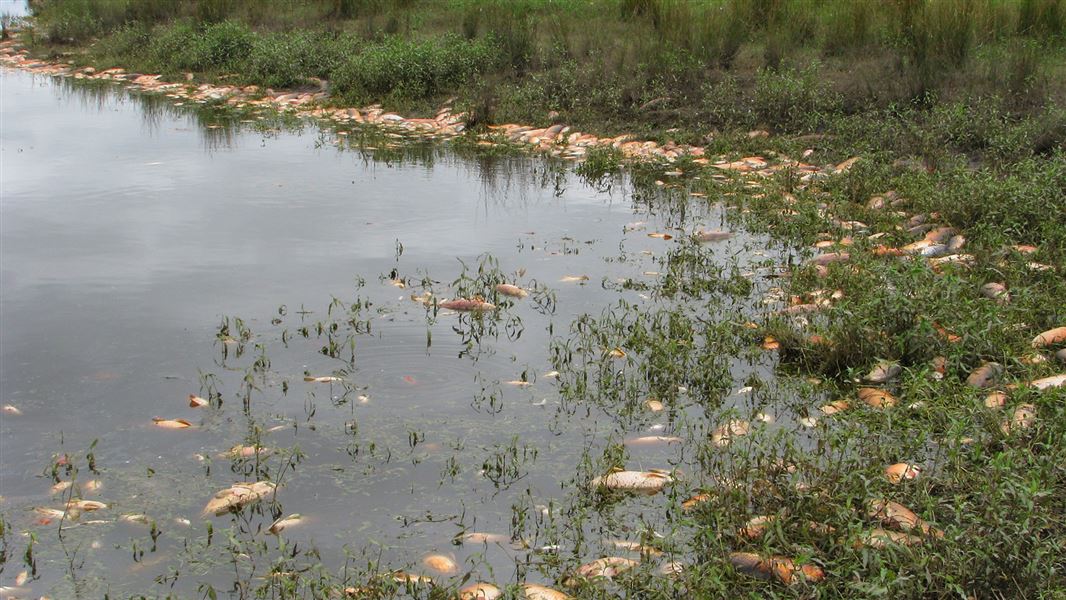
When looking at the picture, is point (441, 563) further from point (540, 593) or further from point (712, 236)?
point (712, 236)

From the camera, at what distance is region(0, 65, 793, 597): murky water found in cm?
319

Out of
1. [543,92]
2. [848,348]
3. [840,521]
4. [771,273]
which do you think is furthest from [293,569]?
[543,92]

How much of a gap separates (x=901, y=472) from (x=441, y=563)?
1.38 m

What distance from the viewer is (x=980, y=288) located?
495 centimetres

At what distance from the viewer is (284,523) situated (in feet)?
10.6

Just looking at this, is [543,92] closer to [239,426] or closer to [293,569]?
[239,426]

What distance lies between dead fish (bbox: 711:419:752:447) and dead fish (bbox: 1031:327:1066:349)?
134 centimetres

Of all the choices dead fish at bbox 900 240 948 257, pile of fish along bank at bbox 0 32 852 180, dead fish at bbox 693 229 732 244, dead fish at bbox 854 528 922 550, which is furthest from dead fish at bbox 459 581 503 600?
pile of fish along bank at bbox 0 32 852 180

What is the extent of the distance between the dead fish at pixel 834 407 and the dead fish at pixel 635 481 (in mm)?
781

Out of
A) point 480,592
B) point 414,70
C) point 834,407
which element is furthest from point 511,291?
point 414,70

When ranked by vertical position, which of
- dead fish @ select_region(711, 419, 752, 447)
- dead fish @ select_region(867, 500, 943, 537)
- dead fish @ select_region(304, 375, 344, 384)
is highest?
dead fish @ select_region(867, 500, 943, 537)

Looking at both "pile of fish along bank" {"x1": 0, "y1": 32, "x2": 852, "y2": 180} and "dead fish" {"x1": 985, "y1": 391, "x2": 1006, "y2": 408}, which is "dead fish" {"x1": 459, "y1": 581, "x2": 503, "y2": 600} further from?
"pile of fish along bank" {"x1": 0, "y1": 32, "x2": 852, "y2": 180}

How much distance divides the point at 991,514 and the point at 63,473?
276cm

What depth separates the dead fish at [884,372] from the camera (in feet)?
13.6
